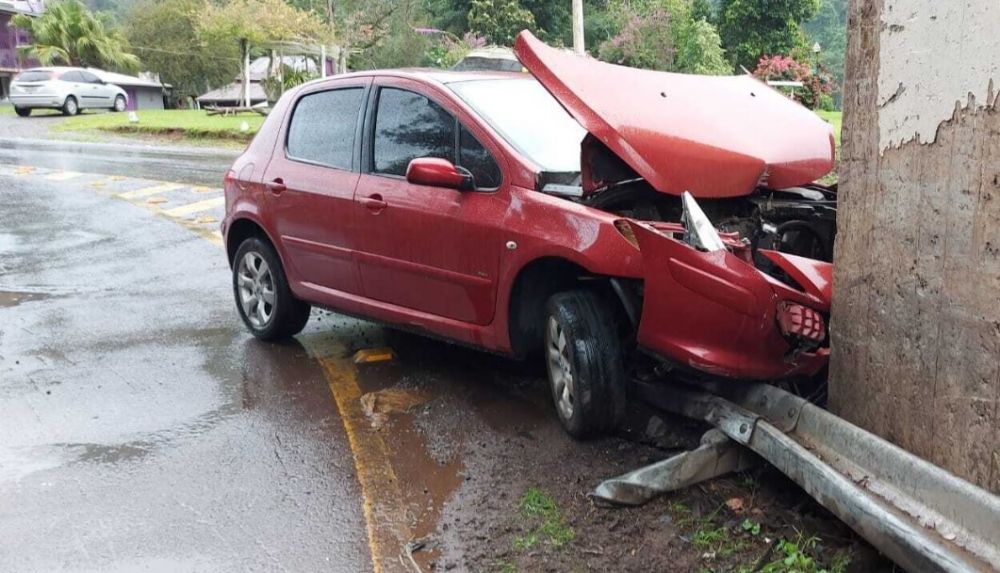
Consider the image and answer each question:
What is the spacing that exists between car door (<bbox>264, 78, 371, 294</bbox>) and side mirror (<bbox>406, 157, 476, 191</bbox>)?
801mm

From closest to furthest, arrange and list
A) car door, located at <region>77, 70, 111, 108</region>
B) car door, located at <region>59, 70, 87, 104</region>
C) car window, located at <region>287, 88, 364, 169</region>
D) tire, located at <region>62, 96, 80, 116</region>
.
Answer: car window, located at <region>287, 88, 364, 169</region>, car door, located at <region>59, 70, 87, 104</region>, tire, located at <region>62, 96, 80, 116</region>, car door, located at <region>77, 70, 111, 108</region>

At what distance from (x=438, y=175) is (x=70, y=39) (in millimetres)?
47431

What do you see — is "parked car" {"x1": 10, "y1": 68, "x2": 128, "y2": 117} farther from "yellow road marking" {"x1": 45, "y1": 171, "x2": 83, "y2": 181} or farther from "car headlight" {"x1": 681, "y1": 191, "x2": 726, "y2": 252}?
"car headlight" {"x1": 681, "y1": 191, "x2": 726, "y2": 252}

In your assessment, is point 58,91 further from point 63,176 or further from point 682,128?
point 682,128

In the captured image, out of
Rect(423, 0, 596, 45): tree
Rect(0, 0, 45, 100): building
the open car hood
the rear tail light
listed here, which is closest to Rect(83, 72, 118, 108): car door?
Rect(423, 0, 596, 45): tree

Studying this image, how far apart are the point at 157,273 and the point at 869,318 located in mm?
7044

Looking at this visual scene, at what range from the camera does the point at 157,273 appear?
8.86 meters

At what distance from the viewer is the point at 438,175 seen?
4.77 metres

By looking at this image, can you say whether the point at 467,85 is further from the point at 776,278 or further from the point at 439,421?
the point at 776,278

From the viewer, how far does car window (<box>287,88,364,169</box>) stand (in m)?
5.71

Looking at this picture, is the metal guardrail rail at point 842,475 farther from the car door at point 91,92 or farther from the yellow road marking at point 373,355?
the car door at point 91,92

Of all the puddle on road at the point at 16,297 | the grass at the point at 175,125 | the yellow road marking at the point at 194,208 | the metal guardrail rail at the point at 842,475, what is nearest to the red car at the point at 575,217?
the metal guardrail rail at the point at 842,475

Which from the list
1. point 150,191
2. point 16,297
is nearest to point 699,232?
point 16,297

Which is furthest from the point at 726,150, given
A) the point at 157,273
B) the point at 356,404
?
the point at 157,273
